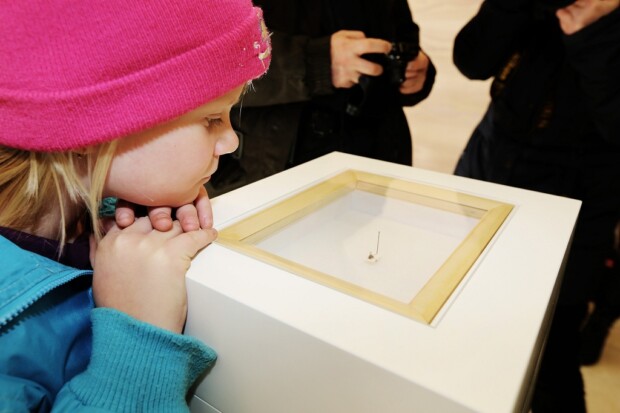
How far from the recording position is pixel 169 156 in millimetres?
410

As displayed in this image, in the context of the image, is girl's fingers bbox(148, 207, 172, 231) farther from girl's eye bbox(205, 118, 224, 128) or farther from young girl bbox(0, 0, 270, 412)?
girl's eye bbox(205, 118, 224, 128)

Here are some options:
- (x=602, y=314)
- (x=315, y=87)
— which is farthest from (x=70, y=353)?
(x=602, y=314)

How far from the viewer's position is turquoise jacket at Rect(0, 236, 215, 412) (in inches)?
14.4

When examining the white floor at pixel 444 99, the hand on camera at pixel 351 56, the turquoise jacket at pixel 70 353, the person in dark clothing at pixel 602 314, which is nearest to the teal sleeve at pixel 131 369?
the turquoise jacket at pixel 70 353

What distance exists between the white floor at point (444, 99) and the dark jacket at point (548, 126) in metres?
0.60

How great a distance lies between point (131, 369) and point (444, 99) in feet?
5.38

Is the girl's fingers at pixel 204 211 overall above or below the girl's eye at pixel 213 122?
below

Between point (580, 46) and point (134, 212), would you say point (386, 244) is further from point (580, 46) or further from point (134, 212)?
point (580, 46)

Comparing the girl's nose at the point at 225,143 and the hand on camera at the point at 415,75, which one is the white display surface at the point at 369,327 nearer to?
the girl's nose at the point at 225,143

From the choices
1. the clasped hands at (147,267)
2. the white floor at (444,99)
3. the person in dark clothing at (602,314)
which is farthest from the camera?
the white floor at (444,99)

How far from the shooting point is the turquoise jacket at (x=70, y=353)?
Answer: 36 cm

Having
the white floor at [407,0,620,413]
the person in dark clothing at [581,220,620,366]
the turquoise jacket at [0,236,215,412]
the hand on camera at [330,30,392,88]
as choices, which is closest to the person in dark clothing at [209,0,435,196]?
the hand on camera at [330,30,392,88]

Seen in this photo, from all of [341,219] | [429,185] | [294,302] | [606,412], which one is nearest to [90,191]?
[294,302]

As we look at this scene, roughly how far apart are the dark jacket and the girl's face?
63 cm
